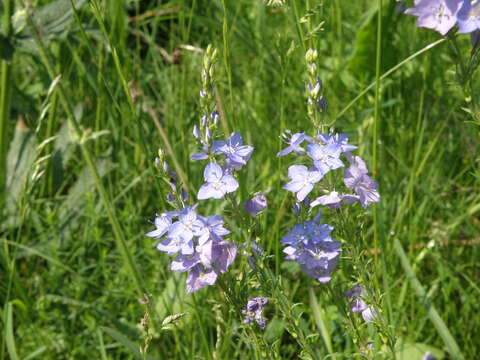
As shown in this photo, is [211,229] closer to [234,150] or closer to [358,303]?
[234,150]

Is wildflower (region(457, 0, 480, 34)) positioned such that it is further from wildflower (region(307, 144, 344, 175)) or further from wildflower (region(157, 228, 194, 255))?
wildflower (region(157, 228, 194, 255))

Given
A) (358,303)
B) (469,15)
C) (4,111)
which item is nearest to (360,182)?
(358,303)

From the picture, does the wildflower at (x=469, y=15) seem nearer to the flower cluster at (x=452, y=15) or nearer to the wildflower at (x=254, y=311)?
the flower cluster at (x=452, y=15)

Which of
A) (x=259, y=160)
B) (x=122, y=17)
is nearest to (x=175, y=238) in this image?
(x=259, y=160)

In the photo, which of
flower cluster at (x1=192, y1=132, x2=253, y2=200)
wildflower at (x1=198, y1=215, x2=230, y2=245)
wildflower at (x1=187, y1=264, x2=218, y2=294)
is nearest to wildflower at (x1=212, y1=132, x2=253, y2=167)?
flower cluster at (x1=192, y1=132, x2=253, y2=200)

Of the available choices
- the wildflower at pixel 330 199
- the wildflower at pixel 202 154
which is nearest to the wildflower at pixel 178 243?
the wildflower at pixel 202 154

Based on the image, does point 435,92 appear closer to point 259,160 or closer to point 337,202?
point 259,160
